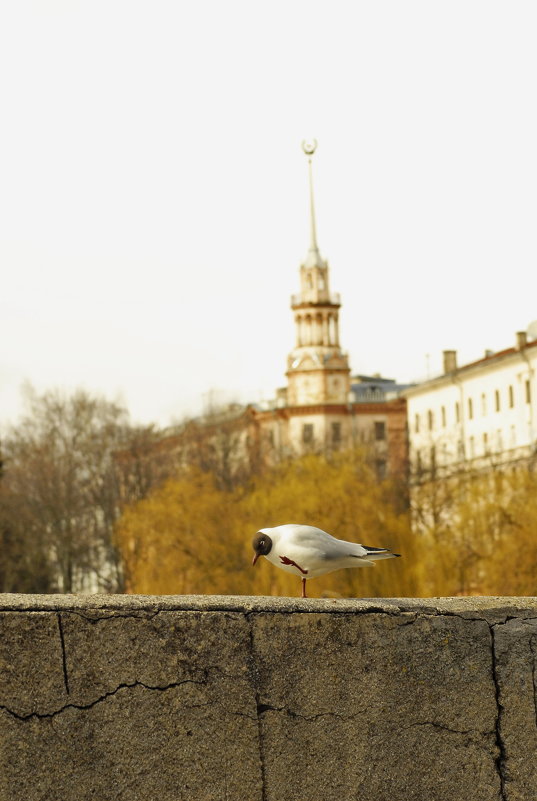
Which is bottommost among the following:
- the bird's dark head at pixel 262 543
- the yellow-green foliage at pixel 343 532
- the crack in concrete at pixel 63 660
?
the crack in concrete at pixel 63 660

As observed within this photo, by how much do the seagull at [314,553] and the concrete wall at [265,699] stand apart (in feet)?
5.83

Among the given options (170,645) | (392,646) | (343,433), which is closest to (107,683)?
(170,645)

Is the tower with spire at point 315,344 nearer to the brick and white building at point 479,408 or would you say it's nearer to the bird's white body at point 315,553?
the brick and white building at point 479,408

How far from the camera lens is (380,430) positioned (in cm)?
13900

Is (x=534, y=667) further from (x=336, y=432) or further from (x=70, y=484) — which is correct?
(x=336, y=432)

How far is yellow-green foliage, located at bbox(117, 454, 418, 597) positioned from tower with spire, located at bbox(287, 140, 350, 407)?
74.7 metres

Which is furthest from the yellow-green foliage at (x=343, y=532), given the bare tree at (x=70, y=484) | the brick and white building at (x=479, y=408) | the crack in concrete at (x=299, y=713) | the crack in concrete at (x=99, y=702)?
the crack in concrete at (x=99, y=702)

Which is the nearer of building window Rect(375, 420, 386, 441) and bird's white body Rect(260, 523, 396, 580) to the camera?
bird's white body Rect(260, 523, 396, 580)

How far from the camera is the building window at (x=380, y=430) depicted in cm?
13712

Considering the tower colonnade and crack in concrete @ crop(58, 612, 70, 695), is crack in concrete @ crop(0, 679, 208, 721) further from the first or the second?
the tower colonnade

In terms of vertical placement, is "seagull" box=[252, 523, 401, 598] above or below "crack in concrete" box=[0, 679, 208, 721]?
above

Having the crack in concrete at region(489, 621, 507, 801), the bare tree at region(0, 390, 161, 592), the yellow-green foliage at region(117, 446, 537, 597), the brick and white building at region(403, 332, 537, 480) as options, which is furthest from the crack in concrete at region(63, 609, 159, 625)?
the brick and white building at region(403, 332, 537, 480)

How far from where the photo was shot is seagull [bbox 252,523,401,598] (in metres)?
7.82

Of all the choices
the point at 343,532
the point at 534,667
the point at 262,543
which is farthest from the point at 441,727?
the point at 343,532
